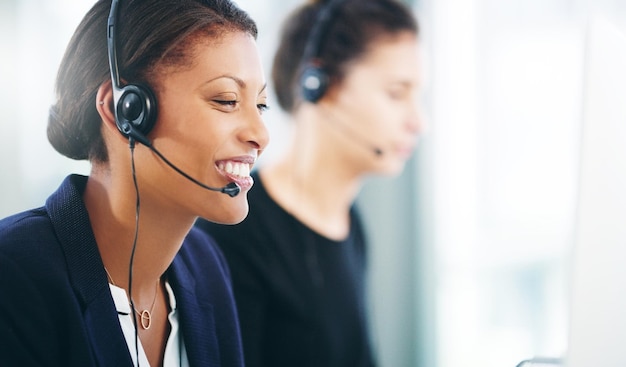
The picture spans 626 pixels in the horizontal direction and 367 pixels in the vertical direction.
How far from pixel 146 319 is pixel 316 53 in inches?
29.5

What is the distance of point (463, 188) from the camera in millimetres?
1767

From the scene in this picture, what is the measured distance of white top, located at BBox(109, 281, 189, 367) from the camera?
2.98ft

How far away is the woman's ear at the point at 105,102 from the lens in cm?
90

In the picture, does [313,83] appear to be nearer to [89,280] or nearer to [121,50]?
[121,50]

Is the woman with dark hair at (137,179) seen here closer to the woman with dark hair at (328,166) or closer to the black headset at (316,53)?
the woman with dark hair at (328,166)

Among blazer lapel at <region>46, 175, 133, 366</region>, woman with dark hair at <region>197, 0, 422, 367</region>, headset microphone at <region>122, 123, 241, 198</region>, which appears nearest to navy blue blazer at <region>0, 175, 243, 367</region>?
blazer lapel at <region>46, 175, 133, 366</region>

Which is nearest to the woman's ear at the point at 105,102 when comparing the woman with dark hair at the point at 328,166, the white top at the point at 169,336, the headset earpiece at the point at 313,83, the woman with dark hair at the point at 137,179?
the woman with dark hair at the point at 137,179

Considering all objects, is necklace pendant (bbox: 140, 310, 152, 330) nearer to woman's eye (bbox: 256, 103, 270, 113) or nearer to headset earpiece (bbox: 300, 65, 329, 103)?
woman's eye (bbox: 256, 103, 270, 113)

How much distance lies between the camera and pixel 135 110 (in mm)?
871

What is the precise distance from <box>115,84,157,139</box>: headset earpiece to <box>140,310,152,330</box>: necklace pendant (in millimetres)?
249

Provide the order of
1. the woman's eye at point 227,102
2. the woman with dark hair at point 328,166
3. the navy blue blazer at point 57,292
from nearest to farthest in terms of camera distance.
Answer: the navy blue blazer at point 57,292
the woman's eye at point 227,102
the woman with dark hair at point 328,166

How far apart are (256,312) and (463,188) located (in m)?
0.75

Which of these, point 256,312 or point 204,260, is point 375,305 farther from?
point 204,260

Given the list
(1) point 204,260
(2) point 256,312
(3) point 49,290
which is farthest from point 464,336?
(3) point 49,290
